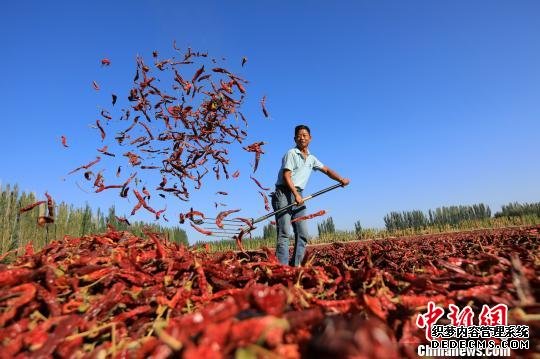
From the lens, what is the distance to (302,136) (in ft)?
19.9

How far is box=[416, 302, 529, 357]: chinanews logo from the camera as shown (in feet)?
4.49

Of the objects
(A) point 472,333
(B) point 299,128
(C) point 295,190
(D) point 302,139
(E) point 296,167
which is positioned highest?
(B) point 299,128

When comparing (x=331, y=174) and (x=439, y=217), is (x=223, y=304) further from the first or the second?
(x=439, y=217)

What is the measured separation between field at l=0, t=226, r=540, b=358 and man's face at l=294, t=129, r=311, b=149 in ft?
12.4

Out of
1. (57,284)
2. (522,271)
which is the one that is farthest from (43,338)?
(522,271)

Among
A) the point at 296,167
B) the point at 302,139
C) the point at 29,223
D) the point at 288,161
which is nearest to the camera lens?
the point at 288,161

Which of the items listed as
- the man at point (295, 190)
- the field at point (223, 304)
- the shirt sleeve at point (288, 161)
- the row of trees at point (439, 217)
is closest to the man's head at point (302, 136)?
the man at point (295, 190)

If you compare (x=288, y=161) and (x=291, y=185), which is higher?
(x=288, y=161)

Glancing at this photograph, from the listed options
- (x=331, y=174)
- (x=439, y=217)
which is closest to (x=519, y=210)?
(x=439, y=217)

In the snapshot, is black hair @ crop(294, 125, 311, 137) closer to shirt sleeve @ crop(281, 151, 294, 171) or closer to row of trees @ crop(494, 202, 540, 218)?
shirt sleeve @ crop(281, 151, 294, 171)

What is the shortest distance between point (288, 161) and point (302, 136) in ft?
1.93

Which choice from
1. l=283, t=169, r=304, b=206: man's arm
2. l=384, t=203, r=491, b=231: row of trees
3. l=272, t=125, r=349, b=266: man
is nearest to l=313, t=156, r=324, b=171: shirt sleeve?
l=272, t=125, r=349, b=266: man

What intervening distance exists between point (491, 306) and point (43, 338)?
188 centimetres

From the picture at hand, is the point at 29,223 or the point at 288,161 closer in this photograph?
the point at 288,161
